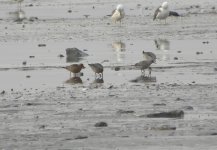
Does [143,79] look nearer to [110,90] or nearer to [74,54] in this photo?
[110,90]

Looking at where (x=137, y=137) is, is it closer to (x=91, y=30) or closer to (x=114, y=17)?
(x=91, y=30)

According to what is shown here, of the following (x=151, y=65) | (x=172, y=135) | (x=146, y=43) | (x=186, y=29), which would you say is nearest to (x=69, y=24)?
(x=186, y=29)

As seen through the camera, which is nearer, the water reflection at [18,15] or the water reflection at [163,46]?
the water reflection at [163,46]

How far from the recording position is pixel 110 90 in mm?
16750

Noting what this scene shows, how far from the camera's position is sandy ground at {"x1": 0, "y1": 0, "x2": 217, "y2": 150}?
11.9m

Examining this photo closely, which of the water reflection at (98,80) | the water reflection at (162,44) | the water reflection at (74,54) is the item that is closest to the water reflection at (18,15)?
the water reflection at (162,44)

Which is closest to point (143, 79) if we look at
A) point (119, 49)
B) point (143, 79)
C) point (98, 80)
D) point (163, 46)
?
point (143, 79)

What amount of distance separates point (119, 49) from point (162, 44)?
164 cm

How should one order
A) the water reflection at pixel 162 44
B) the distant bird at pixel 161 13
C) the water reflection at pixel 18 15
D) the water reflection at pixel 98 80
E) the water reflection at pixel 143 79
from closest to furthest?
1. the water reflection at pixel 143 79
2. the water reflection at pixel 98 80
3. the water reflection at pixel 162 44
4. the distant bird at pixel 161 13
5. the water reflection at pixel 18 15

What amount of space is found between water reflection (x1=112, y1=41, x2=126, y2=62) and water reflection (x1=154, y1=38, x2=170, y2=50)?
0.97 meters

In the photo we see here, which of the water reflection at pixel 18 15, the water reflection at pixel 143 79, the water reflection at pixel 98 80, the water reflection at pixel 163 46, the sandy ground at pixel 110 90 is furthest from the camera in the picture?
the water reflection at pixel 18 15

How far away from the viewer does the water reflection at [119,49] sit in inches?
891

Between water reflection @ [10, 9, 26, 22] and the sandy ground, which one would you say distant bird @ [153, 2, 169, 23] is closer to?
the sandy ground

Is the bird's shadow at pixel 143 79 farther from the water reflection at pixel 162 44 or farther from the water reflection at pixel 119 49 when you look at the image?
the water reflection at pixel 162 44
